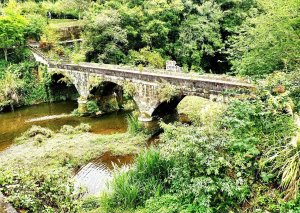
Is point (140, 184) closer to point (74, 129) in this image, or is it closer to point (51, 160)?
point (51, 160)

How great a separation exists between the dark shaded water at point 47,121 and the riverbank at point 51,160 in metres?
1.51

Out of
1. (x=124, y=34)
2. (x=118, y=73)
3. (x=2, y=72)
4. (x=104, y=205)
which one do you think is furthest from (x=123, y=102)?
(x=104, y=205)

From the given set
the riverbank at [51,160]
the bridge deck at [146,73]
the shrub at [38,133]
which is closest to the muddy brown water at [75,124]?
the riverbank at [51,160]

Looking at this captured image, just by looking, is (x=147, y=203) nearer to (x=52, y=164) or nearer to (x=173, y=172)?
(x=173, y=172)

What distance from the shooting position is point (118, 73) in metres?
24.2

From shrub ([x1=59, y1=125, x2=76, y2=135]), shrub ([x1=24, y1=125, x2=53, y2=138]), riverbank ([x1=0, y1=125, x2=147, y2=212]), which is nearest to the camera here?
riverbank ([x1=0, y1=125, x2=147, y2=212])

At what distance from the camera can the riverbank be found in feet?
30.1

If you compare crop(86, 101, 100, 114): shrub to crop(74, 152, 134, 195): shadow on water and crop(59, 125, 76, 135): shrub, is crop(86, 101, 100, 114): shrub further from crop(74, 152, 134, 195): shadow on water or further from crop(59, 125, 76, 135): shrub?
crop(74, 152, 134, 195): shadow on water

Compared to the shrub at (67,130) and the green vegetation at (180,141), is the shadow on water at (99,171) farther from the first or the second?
the shrub at (67,130)

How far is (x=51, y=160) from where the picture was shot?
1694cm

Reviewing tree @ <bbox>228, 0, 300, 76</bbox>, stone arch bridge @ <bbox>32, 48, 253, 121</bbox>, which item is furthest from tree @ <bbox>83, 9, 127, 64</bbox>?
tree @ <bbox>228, 0, 300, 76</bbox>

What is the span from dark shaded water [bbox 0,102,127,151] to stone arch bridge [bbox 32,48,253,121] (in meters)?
2.08

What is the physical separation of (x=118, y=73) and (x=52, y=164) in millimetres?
9907

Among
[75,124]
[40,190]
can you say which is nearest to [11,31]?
[75,124]
